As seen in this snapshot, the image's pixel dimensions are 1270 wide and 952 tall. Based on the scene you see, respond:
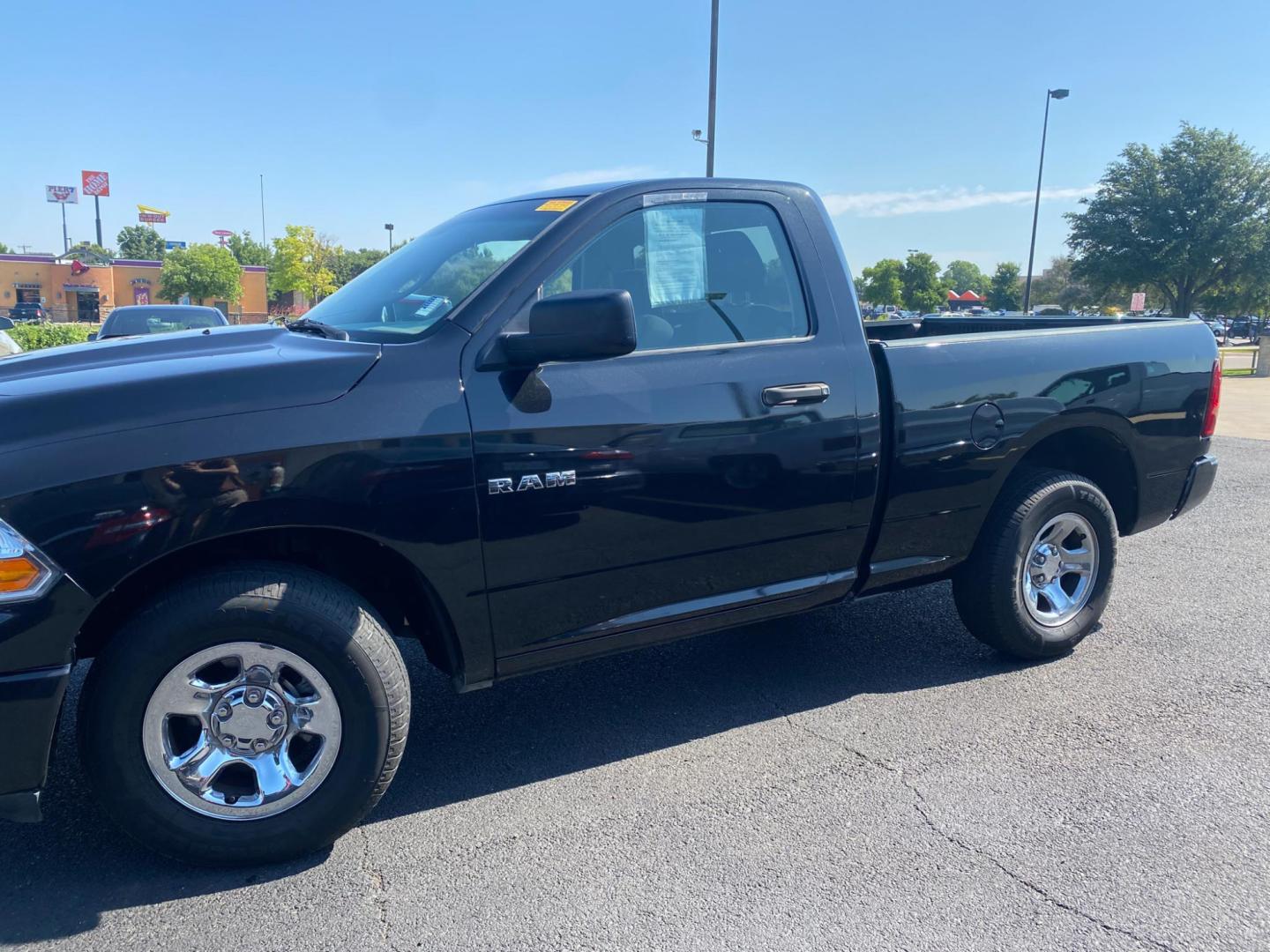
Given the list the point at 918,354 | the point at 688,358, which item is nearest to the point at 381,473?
the point at 688,358

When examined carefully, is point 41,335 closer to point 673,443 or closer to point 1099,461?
point 673,443

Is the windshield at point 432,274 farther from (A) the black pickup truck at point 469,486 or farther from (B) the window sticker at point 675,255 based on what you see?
(B) the window sticker at point 675,255

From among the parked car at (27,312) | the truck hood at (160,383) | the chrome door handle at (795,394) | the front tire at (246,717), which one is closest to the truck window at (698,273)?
the chrome door handle at (795,394)

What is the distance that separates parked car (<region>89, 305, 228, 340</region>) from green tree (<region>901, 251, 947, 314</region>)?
76.8 metres

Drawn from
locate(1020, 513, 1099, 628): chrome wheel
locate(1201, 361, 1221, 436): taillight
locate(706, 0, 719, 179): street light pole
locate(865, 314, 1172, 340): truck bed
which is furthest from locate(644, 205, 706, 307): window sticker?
A: locate(706, 0, 719, 179): street light pole

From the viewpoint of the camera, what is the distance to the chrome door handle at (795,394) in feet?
10.8

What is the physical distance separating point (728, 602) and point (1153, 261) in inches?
1413

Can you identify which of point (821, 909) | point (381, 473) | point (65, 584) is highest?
point (381, 473)

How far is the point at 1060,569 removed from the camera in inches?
168

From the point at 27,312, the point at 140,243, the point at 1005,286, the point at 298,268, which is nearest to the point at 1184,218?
the point at 298,268

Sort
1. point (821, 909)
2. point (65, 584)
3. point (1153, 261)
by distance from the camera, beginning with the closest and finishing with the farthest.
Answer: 1. point (65, 584)
2. point (821, 909)
3. point (1153, 261)

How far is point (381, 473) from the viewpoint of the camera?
2666 mm

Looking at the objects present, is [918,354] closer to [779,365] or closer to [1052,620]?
[779,365]

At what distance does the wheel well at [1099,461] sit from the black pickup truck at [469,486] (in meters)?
0.23
